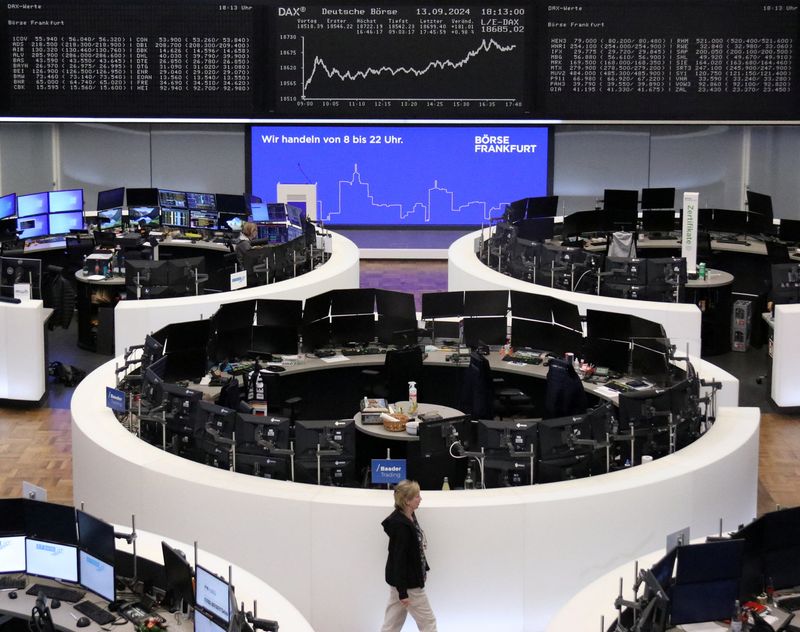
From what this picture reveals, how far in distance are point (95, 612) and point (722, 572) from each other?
3151 millimetres

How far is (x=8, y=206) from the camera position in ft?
51.6

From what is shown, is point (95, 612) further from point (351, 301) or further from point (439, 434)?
point (351, 301)

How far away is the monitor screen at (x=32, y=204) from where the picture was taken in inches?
624

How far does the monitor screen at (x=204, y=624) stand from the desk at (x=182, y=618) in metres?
0.24

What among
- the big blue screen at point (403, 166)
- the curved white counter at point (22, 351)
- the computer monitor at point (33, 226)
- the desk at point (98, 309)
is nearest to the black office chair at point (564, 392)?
the curved white counter at point (22, 351)

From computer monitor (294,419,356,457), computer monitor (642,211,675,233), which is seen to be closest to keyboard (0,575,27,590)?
computer monitor (294,419,356,457)

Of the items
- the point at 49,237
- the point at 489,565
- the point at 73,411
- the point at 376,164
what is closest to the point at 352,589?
the point at 489,565

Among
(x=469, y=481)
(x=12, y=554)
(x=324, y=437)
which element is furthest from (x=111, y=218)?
(x=12, y=554)

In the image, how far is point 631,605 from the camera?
6293mm

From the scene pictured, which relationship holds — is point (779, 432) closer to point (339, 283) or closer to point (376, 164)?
point (339, 283)

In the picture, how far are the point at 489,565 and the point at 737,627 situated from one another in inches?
64.9

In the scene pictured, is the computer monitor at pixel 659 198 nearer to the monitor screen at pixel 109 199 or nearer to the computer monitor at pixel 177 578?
the monitor screen at pixel 109 199

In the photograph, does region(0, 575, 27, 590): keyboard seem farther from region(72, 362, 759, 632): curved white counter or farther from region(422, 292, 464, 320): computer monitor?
region(422, 292, 464, 320): computer monitor

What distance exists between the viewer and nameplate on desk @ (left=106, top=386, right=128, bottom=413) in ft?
29.5
